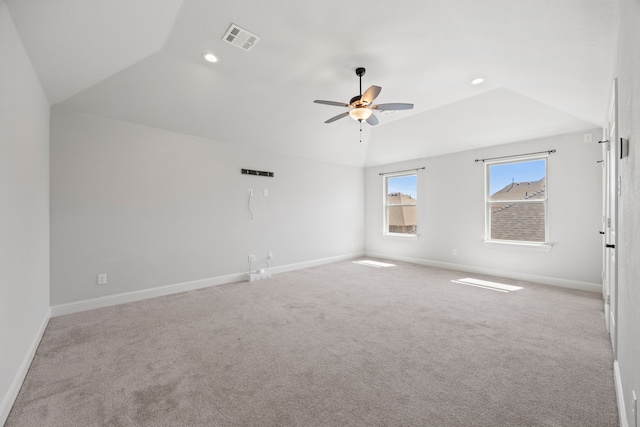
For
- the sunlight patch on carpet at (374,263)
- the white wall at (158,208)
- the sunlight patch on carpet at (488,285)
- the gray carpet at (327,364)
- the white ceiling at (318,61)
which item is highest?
the white ceiling at (318,61)

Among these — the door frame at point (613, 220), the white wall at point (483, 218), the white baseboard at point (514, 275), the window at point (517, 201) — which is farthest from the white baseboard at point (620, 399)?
the window at point (517, 201)

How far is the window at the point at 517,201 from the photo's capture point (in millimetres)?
4512

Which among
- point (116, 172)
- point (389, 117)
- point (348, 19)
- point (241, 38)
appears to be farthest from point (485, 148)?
point (116, 172)

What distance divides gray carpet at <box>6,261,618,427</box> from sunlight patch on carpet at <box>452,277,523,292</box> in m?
0.39

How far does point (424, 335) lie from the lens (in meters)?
2.60

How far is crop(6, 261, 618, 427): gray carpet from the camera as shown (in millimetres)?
1604

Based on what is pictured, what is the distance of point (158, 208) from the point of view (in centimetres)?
389

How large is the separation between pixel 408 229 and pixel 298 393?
17.2ft

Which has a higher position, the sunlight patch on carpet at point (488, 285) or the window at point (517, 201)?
the window at point (517, 201)

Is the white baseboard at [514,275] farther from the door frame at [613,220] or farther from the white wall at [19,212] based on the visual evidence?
the white wall at [19,212]

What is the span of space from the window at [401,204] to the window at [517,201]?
1.51 meters

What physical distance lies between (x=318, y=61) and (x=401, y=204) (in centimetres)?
424

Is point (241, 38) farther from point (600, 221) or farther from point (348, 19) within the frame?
point (600, 221)

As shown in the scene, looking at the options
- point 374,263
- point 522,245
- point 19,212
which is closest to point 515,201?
point 522,245
